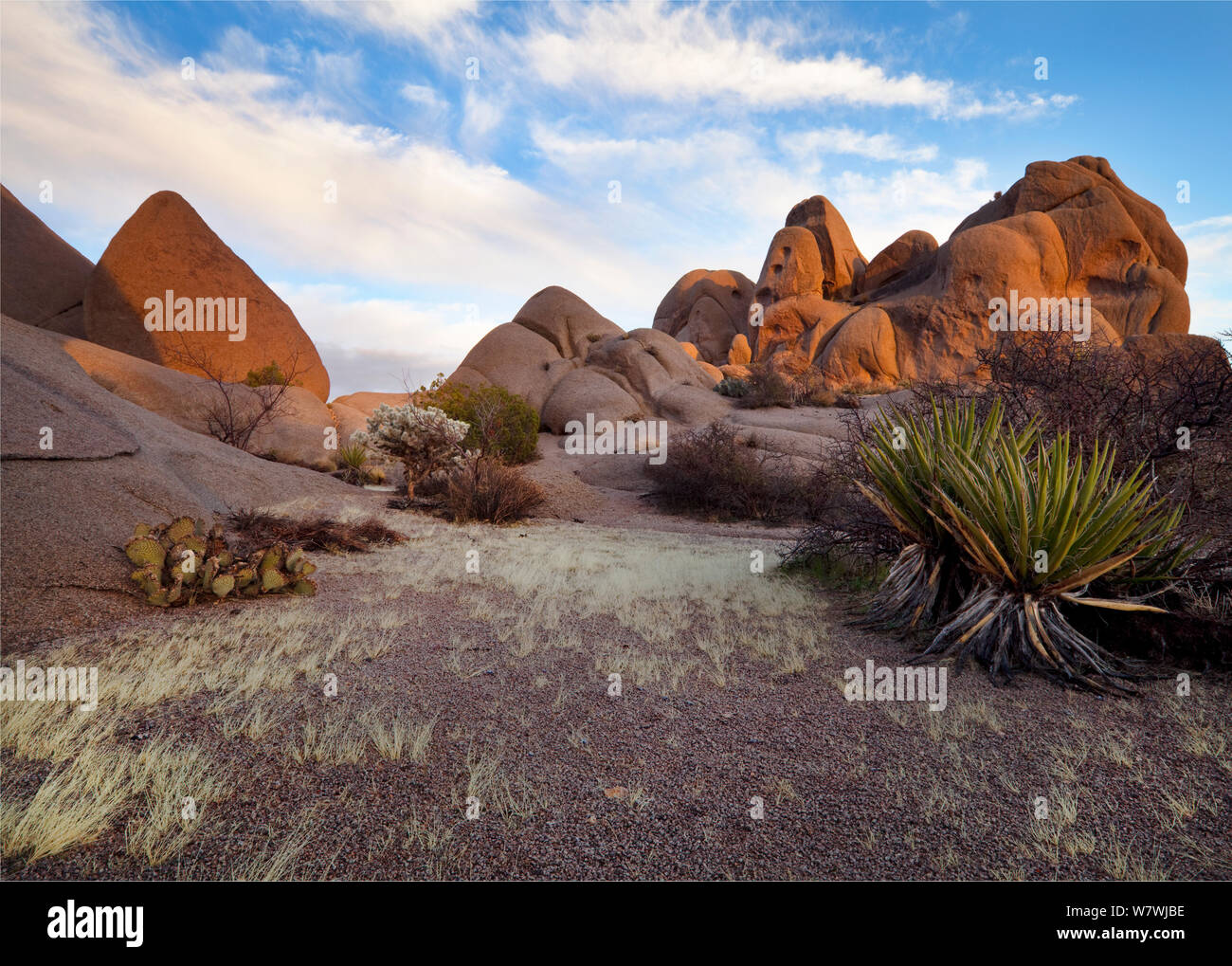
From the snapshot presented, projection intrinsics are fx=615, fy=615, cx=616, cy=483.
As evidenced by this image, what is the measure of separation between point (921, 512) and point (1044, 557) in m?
1.15

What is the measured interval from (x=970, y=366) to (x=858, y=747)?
29592 mm

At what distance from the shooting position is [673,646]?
4.34 metres

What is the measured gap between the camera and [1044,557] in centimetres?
362

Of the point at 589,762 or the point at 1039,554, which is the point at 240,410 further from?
the point at 1039,554

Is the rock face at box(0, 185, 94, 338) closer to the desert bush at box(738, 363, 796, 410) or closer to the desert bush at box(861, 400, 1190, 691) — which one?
the desert bush at box(738, 363, 796, 410)

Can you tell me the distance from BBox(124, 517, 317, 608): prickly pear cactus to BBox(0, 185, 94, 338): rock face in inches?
827

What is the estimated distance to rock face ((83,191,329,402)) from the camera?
19.8 metres

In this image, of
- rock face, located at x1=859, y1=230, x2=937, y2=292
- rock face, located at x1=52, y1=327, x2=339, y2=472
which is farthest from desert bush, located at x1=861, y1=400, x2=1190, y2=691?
rock face, located at x1=859, y1=230, x2=937, y2=292

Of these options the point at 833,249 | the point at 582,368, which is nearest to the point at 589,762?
the point at 582,368

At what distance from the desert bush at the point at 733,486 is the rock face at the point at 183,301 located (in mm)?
14853

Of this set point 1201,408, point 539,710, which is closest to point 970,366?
point 1201,408

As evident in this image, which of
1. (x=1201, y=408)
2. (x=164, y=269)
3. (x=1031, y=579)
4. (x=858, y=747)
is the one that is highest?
(x=164, y=269)

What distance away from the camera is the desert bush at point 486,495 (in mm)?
10945
